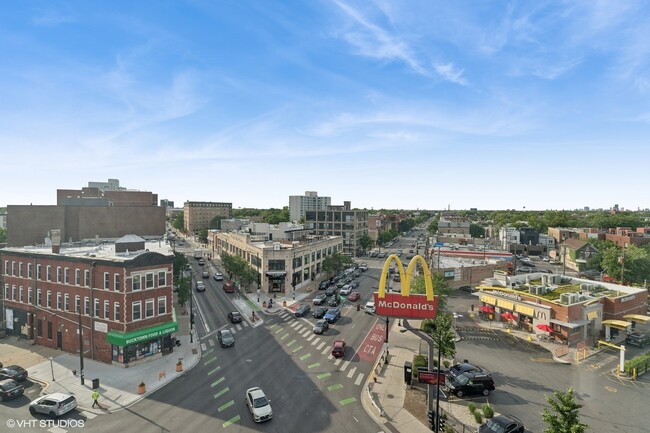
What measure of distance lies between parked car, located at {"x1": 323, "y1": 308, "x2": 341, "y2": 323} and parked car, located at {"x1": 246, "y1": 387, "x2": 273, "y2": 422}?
2331cm

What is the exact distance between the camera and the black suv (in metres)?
29.9

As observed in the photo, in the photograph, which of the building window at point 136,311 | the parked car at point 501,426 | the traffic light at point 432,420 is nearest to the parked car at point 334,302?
the building window at point 136,311

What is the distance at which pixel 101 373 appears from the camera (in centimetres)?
3481

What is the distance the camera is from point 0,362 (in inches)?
1462

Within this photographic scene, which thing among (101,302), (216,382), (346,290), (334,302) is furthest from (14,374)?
(346,290)

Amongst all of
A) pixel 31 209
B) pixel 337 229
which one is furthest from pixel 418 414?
pixel 337 229

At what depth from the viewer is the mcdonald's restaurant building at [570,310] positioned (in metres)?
43.4

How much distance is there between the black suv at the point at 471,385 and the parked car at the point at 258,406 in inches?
628

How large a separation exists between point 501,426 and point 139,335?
35.0 m

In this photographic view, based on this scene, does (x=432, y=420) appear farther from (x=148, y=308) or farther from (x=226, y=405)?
(x=148, y=308)

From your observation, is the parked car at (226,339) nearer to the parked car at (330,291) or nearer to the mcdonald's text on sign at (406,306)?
the mcdonald's text on sign at (406,306)

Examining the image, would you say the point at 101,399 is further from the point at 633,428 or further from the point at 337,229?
the point at 337,229

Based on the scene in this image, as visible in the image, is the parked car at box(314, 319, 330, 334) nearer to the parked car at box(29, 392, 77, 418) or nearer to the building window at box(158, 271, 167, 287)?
the building window at box(158, 271, 167, 287)

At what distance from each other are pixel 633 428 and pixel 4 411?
49270mm
